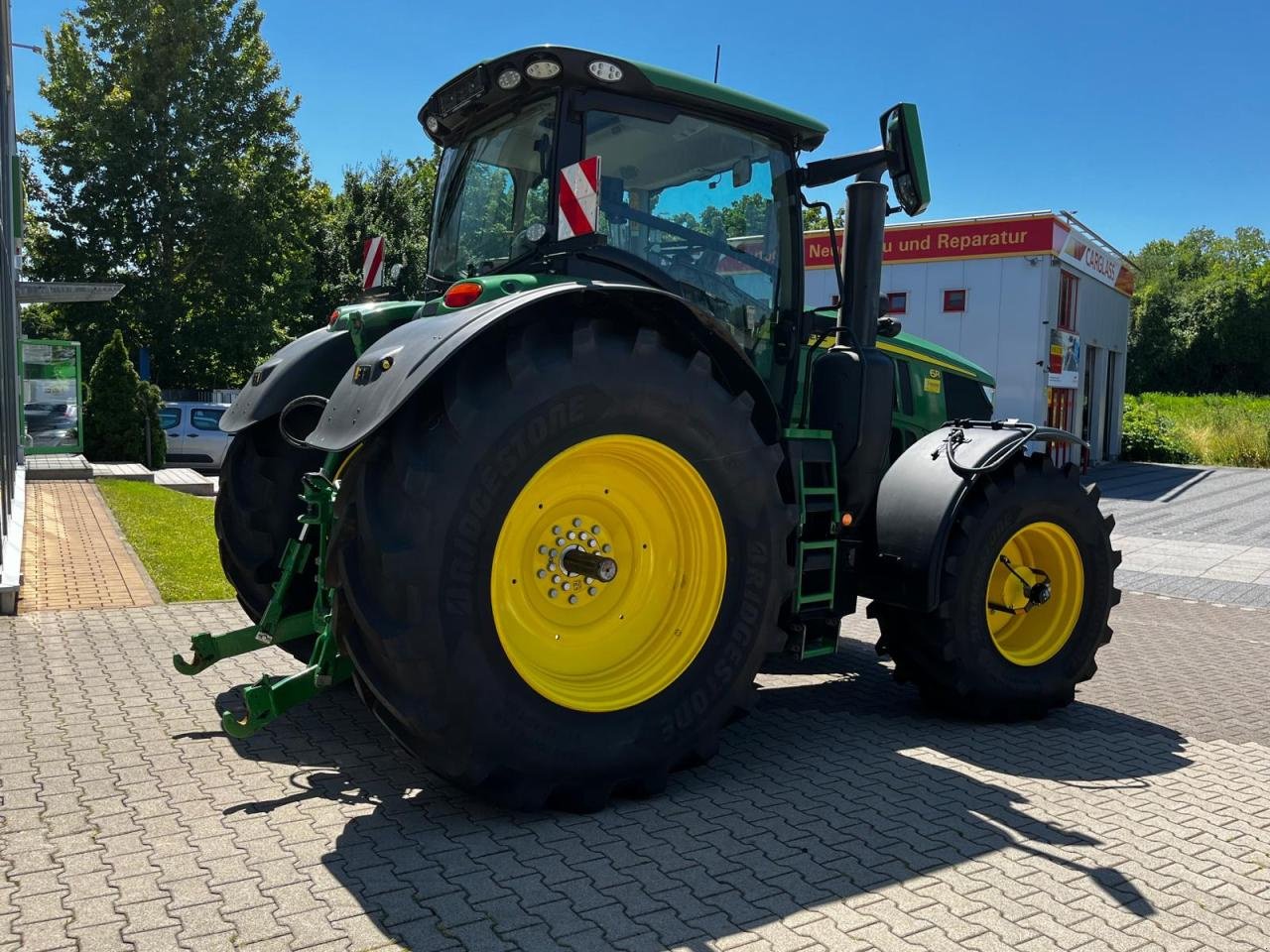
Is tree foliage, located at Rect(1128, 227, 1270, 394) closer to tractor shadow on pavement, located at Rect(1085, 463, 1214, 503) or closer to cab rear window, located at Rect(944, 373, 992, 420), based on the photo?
tractor shadow on pavement, located at Rect(1085, 463, 1214, 503)

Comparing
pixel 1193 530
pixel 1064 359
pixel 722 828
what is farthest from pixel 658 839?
pixel 1064 359

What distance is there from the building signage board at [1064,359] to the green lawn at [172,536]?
1553 cm

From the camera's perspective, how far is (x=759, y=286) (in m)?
4.73

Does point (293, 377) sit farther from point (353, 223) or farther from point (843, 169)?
point (353, 223)

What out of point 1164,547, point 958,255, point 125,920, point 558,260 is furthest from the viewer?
point 958,255

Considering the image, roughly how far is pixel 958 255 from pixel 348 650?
63.8 feet

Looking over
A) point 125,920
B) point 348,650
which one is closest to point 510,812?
point 348,650

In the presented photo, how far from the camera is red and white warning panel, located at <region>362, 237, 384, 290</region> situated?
17.2 feet

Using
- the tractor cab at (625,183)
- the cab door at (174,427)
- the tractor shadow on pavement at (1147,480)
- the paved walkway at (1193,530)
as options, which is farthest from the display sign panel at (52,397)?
the tractor shadow on pavement at (1147,480)

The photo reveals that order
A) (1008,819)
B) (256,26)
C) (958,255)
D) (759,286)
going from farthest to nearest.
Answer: (256,26) → (958,255) → (759,286) → (1008,819)

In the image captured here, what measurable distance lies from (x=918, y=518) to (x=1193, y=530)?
41.4 ft

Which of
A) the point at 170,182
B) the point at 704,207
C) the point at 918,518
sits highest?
the point at 170,182

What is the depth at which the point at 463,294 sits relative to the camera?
12.1ft

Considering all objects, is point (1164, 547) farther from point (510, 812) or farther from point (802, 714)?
point (510, 812)
